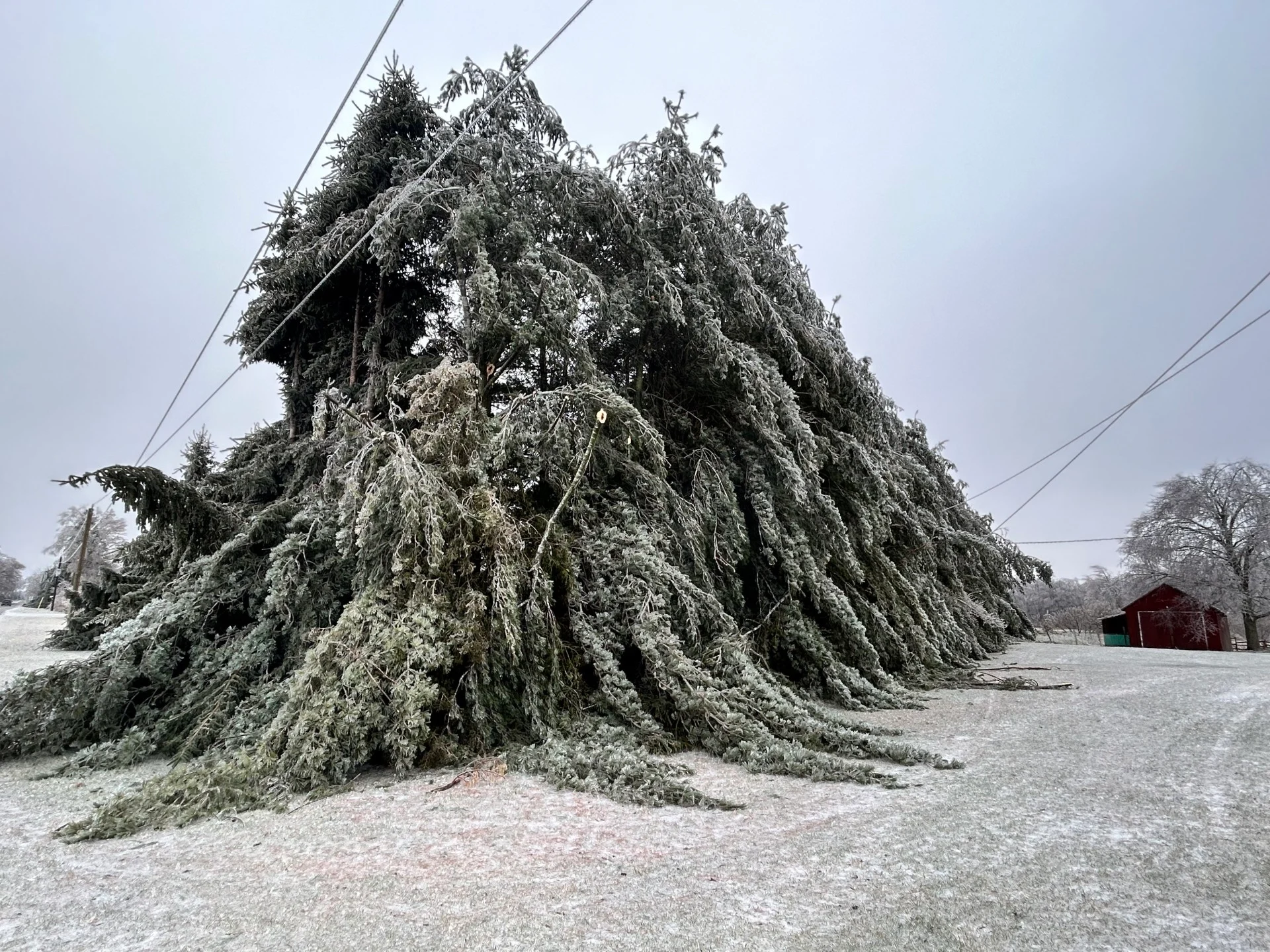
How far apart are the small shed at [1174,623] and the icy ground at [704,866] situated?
16.2 metres

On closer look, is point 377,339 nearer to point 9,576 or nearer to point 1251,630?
point 1251,630

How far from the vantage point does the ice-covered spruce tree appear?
378 centimetres

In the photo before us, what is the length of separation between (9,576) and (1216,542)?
56755mm

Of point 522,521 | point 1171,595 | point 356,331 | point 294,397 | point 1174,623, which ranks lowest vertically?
point 1174,623

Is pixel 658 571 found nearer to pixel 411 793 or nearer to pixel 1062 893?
pixel 411 793

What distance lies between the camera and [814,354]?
7859 millimetres

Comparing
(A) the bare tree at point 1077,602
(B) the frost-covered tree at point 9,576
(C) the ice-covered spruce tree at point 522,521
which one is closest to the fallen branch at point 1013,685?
(C) the ice-covered spruce tree at point 522,521

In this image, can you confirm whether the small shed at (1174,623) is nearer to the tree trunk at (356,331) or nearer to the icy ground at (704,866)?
the icy ground at (704,866)

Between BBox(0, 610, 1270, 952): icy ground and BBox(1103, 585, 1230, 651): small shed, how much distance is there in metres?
16.2

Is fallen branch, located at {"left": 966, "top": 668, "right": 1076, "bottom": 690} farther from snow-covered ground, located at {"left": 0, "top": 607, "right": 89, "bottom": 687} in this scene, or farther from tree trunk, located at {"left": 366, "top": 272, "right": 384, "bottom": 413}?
snow-covered ground, located at {"left": 0, "top": 607, "right": 89, "bottom": 687}

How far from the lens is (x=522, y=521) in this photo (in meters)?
4.90

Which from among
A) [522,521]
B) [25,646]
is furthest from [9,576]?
[522,521]

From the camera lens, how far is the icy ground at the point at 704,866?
1.82 meters

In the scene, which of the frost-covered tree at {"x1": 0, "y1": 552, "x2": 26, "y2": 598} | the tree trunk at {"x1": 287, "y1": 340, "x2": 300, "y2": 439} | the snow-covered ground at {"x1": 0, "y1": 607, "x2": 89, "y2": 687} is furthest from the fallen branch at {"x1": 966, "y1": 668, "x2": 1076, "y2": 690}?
the frost-covered tree at {"x1": 0, "y1": 552, "x2": 26, "y2": 598}
